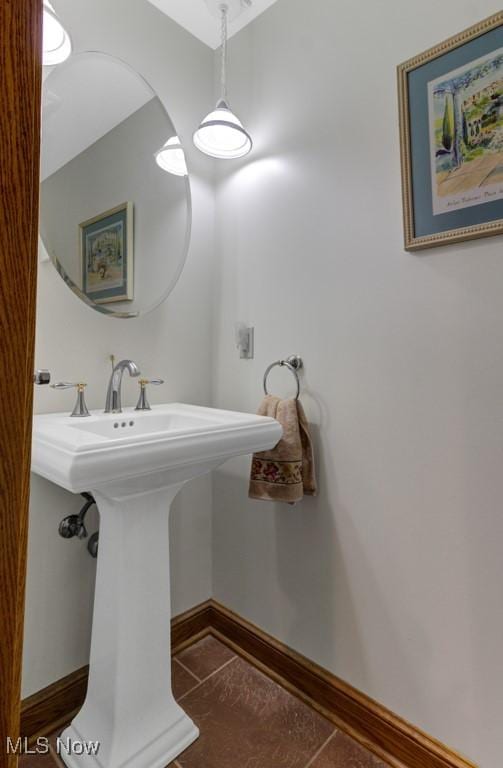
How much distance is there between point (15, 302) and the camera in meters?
0.31

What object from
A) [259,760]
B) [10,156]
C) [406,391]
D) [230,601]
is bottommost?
[259,760]

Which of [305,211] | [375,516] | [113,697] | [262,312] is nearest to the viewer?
[113,697]

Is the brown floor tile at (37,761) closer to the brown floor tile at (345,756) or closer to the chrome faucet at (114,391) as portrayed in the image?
the brown floor tile at (345,756)

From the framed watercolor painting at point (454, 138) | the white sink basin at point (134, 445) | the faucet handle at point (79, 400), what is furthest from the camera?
the faucet handle at point (79, 400)

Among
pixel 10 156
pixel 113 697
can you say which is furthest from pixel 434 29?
pixel 113 697

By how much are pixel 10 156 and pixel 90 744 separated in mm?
1271

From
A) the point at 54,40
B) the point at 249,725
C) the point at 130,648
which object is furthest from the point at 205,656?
the point at 54,40

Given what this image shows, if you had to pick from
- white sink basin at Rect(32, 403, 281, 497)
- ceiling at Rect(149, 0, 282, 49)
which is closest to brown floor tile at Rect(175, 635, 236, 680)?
white sink basin at Rect(32, 403, 281, 497)

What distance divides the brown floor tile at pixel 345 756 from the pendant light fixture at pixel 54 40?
2034 mm

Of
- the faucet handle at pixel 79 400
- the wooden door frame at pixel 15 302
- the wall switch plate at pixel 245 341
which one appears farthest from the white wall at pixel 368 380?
the wooden door frame at pixel 15 302

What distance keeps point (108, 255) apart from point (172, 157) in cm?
46

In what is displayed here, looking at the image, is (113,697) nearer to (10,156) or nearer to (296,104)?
(10,156)

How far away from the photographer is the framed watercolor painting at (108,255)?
120 cm

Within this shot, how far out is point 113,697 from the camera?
3.06 feet
